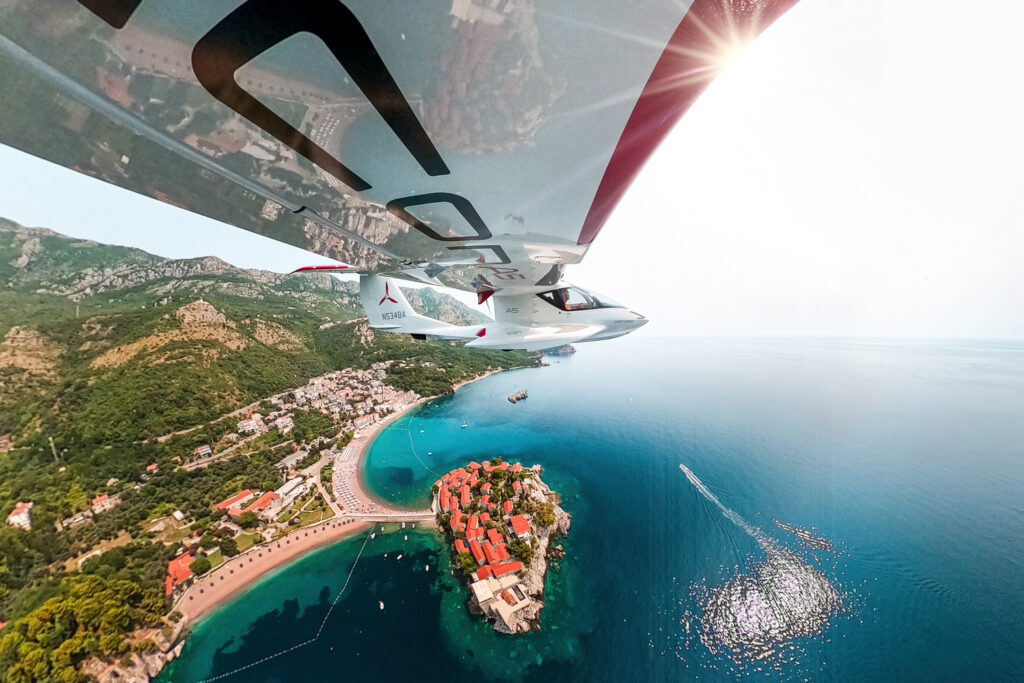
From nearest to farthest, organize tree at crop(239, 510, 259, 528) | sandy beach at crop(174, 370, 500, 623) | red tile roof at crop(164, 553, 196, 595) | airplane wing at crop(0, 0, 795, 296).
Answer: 1. airplane wing at crop(0, 0, 795, 296)
2. sandy beach at crop(174, 370, 500, 623)
3. red tile roof at crop(164, 553, 196, 595)
4. tree at crop(239, 510, 259, 528)

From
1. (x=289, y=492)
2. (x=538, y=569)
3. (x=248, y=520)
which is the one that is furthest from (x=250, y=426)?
(x=538, y=569)

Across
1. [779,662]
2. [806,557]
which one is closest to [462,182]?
[779,662]

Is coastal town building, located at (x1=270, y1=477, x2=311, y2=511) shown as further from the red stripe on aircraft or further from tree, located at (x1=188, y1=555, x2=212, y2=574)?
the red stripe on aircraft

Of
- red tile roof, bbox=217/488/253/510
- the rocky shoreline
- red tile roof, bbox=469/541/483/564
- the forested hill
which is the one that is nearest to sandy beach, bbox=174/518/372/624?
red tile roof, bbox=217/488/253/510

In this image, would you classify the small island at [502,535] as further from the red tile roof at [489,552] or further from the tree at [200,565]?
the tree at [200,565]

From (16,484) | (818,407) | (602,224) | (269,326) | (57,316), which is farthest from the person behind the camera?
(269,326)

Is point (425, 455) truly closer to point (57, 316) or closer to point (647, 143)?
point (647, 143)
